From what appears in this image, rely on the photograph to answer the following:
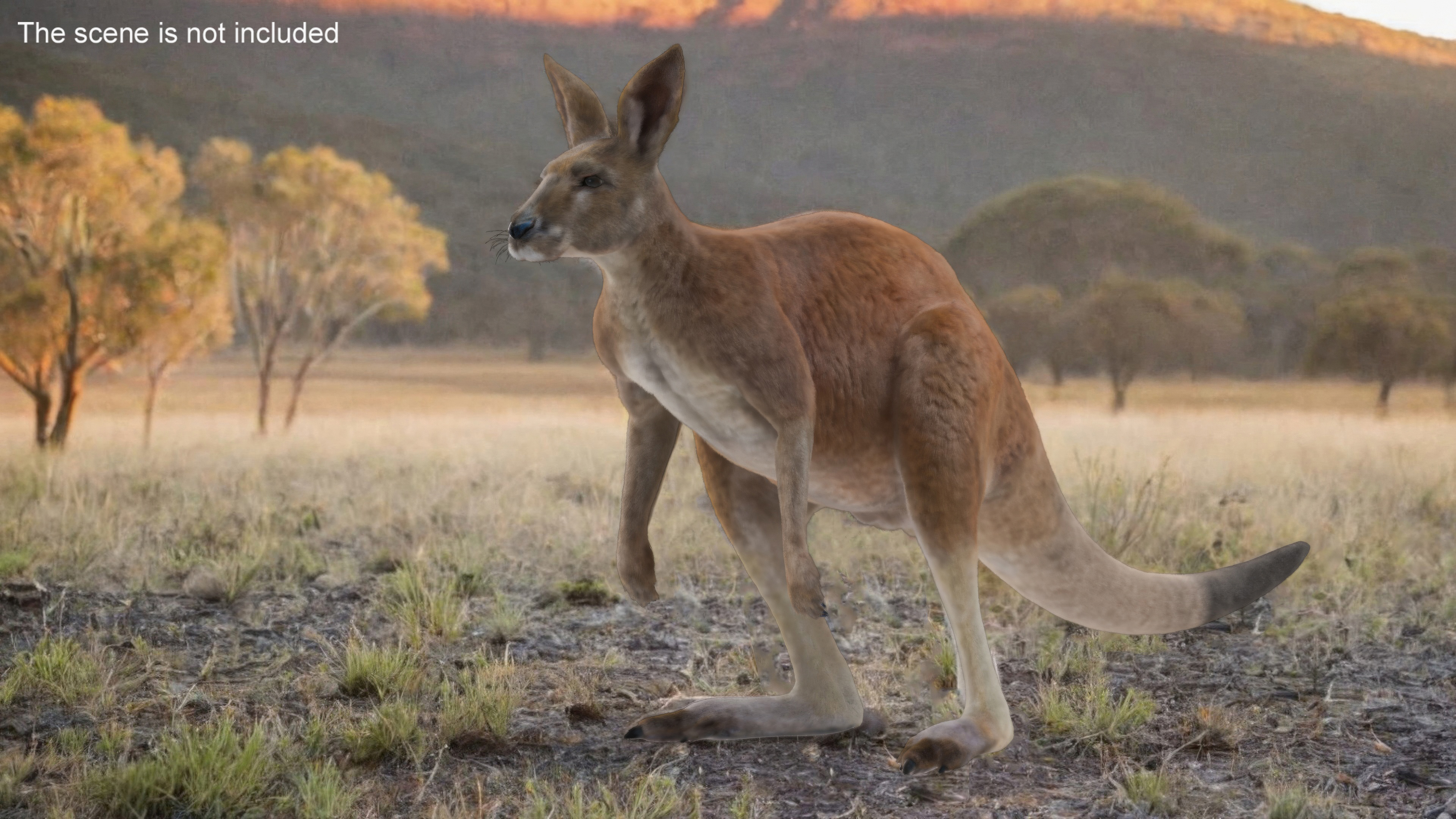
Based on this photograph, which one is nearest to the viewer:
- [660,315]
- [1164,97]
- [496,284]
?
[660,315]

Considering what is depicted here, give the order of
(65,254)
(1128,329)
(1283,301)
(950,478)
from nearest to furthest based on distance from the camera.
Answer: (950,478)
(65,254)
(1128,329)
(1283,301)

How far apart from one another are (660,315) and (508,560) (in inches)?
177

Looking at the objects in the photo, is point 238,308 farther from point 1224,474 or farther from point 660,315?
point 660,315

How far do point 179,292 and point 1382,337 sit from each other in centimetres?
2246

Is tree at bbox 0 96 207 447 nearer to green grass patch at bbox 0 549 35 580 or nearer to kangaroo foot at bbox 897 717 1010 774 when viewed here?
green grass patch at bbox 0 549 35 580

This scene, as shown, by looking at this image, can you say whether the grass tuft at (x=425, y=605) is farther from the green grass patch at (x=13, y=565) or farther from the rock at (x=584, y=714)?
the green grass patch at (x=13, y=565)

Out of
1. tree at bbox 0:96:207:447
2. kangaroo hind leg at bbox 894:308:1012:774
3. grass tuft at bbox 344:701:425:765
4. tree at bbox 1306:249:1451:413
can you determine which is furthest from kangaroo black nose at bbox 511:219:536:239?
tree at bbox 1306:249:1451:413

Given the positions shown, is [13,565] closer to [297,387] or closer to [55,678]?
[55,678]

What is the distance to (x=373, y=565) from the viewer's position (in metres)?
7.05

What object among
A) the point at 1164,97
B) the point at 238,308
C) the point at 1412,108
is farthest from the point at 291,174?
the point at 1412,108

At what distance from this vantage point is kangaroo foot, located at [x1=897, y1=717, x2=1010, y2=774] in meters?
3.30

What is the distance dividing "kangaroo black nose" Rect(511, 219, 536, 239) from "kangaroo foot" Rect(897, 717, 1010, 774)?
1779 mm

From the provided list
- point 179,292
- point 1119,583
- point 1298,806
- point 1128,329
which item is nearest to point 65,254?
point 179,292

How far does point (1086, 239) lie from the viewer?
125 ft
